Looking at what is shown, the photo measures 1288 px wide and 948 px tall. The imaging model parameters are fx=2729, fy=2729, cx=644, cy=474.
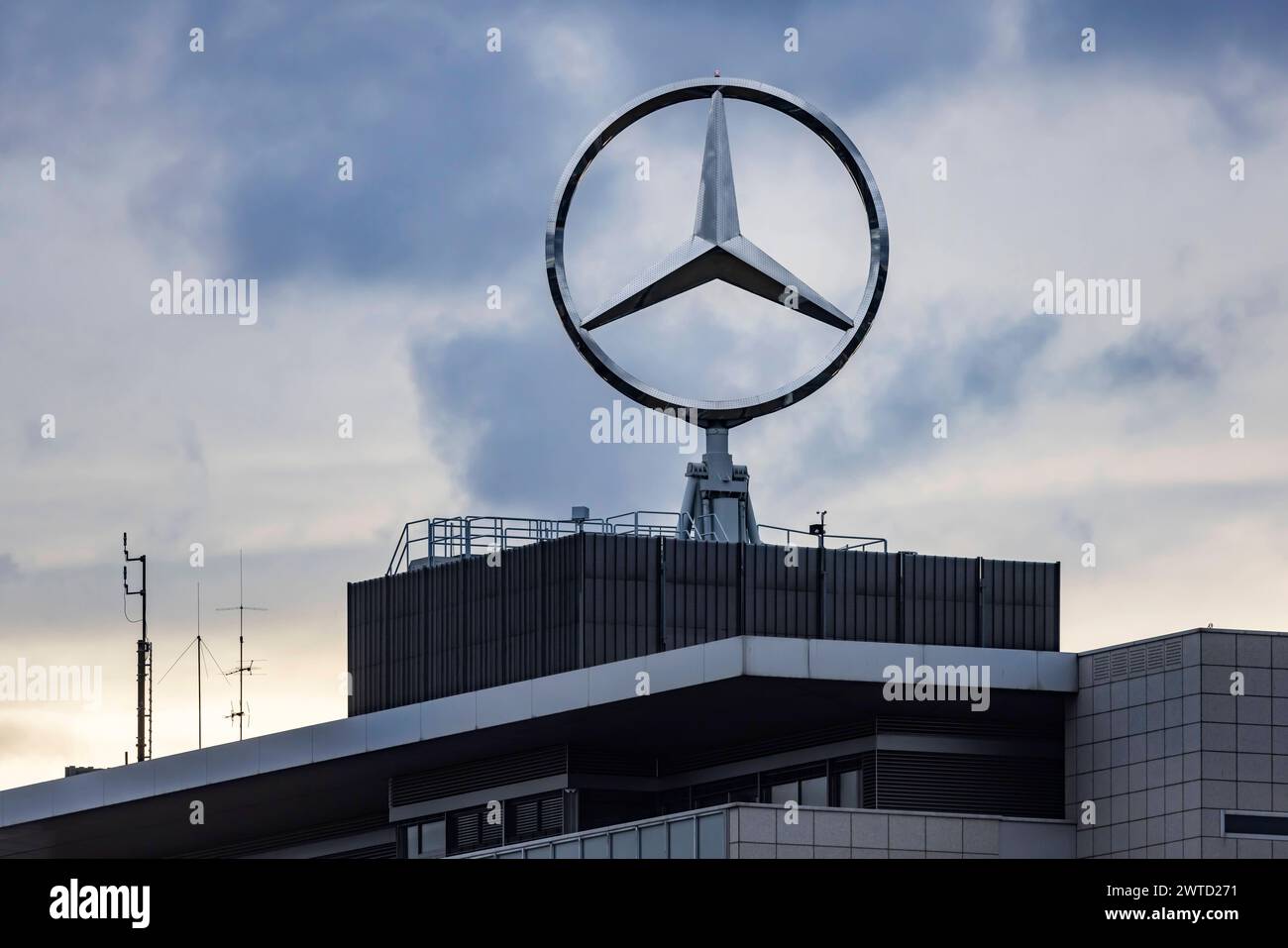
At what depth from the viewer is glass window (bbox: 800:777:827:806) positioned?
7106 cm

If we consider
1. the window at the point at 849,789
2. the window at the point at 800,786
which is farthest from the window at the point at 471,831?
the window at the point at 849,789

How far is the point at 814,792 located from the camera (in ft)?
234

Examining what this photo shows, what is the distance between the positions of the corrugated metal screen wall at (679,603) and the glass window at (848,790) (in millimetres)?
4795

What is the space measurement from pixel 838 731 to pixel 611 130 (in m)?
19.2

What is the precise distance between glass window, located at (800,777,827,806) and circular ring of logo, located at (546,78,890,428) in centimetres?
1201

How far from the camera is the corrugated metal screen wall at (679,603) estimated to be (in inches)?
2940

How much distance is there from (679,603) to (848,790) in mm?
7719

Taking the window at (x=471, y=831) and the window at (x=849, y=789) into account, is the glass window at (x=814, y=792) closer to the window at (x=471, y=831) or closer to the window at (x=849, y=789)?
the window at (x=849, y=789)

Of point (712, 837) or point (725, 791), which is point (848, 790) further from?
point (712, 837)

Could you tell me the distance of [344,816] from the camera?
83438mm
